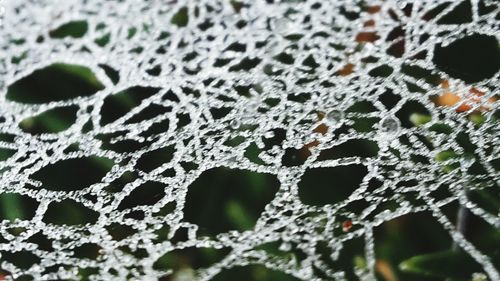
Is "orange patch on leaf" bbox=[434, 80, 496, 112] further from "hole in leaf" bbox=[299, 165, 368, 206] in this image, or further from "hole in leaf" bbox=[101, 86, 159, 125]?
"hole in leaf" bbox=[101, 86, 159, 125]

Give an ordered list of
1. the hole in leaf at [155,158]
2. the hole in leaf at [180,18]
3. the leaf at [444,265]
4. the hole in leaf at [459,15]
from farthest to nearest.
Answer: the hole in leaf at [180,18]
the hole in leaf at [459,15]
the hole in leaf at [155,158]
the leaf at [444,265]

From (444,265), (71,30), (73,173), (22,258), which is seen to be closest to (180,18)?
(71,30)

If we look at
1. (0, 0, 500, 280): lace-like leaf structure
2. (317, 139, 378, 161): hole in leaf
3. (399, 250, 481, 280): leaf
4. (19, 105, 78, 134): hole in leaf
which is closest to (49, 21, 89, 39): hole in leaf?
(0, 0, 500, 280): lace-like leaf structure

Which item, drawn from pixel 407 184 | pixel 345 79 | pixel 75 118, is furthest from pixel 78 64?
pixel 407 184

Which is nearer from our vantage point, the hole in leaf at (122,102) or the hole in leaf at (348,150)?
the hole in leaf at (348,150)

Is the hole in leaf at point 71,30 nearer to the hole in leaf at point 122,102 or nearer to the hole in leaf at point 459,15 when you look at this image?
the hole in leaf at point 122,102

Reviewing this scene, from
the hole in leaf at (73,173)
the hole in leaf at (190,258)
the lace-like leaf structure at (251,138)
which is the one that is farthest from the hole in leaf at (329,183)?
the hole in leaf at (73,173)

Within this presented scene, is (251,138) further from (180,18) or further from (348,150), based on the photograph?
(180,18)
